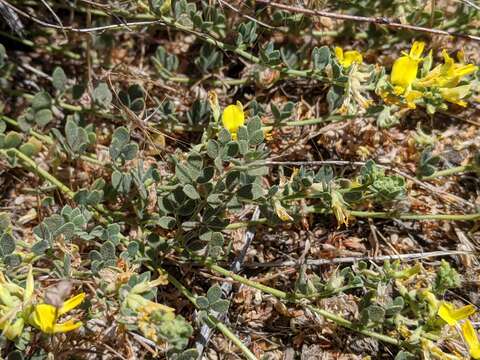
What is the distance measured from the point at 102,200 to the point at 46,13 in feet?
3.82

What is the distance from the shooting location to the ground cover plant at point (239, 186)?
7.28 feet

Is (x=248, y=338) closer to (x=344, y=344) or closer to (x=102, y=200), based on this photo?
(x=344, y=344)

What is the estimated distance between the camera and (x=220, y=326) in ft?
7.32

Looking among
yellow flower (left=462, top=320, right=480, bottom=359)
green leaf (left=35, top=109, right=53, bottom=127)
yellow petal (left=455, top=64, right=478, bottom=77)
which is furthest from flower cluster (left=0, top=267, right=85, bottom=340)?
yellow petal (left=455, top=64, right=478, bottom=77)

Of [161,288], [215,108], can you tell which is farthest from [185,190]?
[161,288]

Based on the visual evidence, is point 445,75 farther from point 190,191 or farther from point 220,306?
point 220,306

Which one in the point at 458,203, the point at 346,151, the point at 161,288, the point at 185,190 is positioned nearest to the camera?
the point at 185,190

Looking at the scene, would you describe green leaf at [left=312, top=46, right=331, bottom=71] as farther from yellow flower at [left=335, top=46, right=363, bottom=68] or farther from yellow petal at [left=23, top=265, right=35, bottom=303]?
yellow petal at [left=23, top=265, right=35, bottom=303]

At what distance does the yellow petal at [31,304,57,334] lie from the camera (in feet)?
6.24

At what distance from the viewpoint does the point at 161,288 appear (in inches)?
101

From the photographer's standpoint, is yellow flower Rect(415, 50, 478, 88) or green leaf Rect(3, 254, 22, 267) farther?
yellow flower Rect(415, 50, 478, 88)

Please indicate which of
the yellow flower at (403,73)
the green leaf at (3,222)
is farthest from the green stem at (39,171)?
the yellow flower at (403,73)

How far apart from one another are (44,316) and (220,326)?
25.6 inches

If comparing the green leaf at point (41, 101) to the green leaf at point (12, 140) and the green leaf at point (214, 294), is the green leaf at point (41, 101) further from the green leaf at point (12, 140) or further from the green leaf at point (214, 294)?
the green leaf at point (214, 294)
